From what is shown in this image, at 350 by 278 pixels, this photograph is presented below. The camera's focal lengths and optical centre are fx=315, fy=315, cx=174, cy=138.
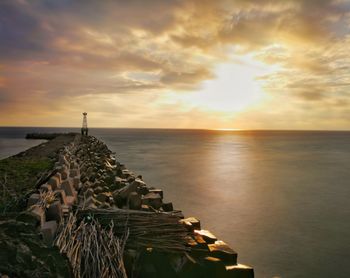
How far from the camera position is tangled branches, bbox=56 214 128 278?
186 inches

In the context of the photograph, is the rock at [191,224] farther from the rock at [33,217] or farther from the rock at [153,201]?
the rock at [33,217]

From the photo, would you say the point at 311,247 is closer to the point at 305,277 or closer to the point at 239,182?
the point at 305,277

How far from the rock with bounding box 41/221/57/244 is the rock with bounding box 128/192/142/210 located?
330 centimetres

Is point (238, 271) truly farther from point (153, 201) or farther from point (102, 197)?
point (102, 197)

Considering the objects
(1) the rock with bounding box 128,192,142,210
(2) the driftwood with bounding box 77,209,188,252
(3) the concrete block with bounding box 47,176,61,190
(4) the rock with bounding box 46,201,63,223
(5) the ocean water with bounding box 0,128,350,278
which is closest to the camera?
(2) the driftwood with bounding box 77,209,188,252

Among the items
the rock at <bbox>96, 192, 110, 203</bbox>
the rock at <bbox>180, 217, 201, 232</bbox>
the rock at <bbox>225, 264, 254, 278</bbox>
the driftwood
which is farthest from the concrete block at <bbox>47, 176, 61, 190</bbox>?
the rock at <bbox>225, 264, 254, 278</bbox>

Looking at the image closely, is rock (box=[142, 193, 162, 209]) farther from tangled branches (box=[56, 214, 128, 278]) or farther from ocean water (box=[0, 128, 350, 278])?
tangled branches (box=[56, 214, 128, 278])

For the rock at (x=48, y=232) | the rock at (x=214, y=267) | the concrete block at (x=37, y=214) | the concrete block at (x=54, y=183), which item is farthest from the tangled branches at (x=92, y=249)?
the concrete block at (x=54, y=183)

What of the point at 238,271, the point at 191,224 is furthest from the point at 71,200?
the point at 238,271

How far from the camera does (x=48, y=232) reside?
5.11 m

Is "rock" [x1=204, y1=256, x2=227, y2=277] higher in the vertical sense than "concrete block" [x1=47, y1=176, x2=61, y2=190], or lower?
lower

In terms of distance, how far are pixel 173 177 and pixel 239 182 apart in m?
4.79

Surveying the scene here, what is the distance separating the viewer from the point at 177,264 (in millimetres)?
5254

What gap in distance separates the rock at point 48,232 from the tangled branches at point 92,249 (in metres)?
0.13
